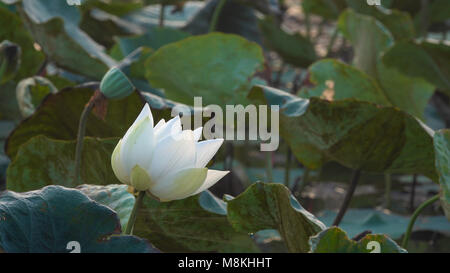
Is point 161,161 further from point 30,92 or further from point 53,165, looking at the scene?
point 30,92

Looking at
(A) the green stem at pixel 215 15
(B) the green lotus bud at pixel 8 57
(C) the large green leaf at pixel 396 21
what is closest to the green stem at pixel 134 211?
(B) the green lotus bud at pixel 8 57

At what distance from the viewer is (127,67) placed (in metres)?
1.33

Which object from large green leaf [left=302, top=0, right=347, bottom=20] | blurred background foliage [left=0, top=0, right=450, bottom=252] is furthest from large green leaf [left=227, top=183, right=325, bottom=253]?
large green leaf [left=302, top=0, right=347, bottom=20]

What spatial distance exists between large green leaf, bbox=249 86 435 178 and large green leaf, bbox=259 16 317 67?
957mm

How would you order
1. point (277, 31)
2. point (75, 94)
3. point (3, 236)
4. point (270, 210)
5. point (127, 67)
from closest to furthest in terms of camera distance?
point (3, 236) → point (270, 210) → point (75, 94) → point (127, 67) → point (277, 31)

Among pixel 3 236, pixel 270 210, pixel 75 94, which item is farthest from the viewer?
pixel 75 94

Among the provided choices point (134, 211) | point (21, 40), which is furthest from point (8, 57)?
point (134, 211)

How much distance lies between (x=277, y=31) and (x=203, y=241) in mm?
1218

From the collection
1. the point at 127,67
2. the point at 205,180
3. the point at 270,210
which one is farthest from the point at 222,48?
the point at 205,180

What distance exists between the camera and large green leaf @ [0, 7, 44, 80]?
143 cm

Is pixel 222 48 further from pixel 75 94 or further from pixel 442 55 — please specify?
pixel 442 55

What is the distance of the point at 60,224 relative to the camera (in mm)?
708

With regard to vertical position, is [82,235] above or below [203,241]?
above

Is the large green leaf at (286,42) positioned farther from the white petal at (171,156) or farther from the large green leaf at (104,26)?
the white petal at (171,156)
